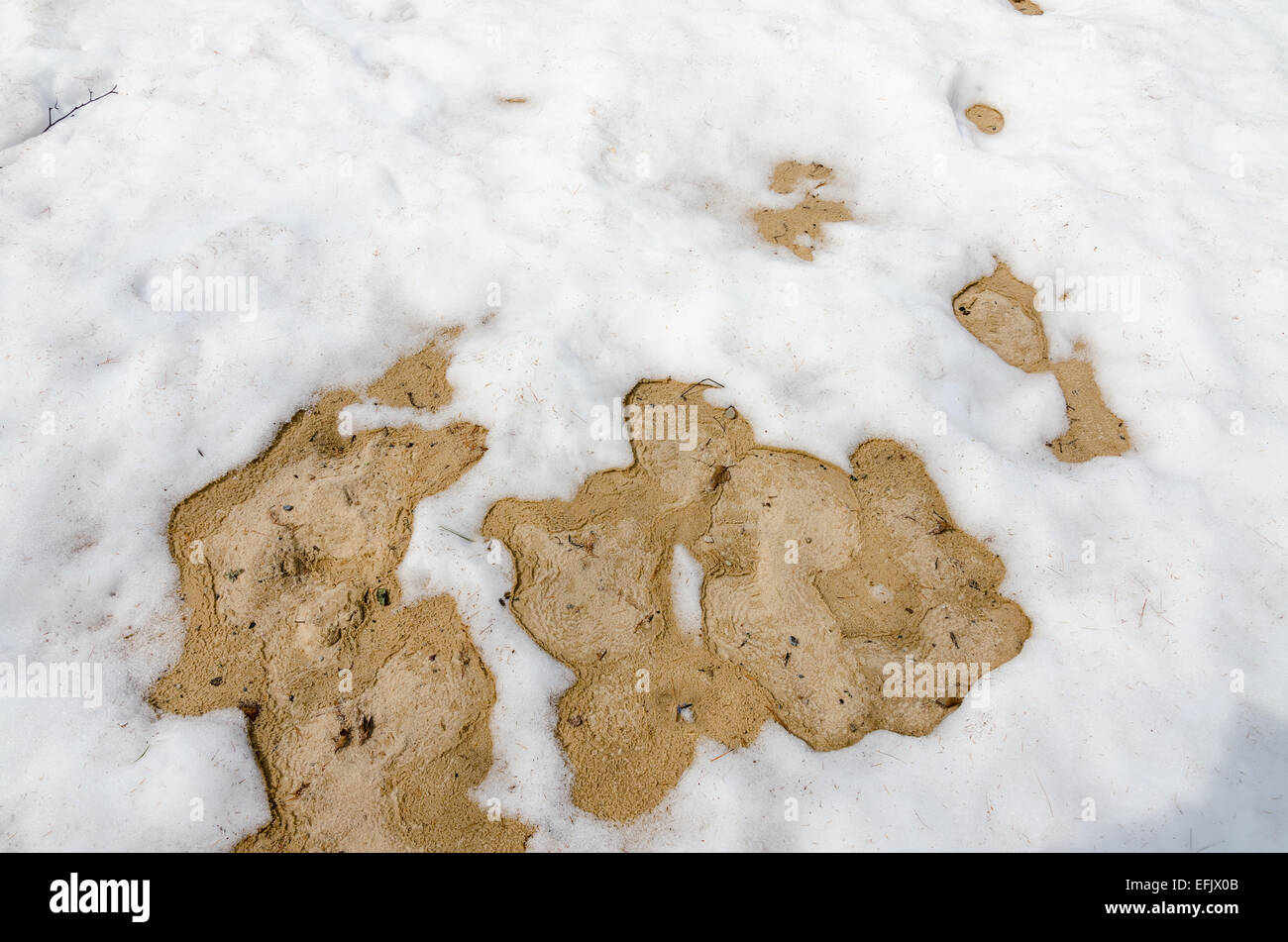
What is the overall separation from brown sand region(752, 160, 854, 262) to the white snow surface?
0.14 m

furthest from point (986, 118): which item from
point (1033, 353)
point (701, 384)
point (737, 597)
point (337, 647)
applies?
point (337, 647)

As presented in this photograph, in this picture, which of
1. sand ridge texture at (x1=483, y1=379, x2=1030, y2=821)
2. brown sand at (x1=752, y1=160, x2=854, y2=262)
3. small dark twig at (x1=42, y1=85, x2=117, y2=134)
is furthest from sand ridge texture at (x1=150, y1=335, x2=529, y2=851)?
small dark twig at (x1=42, y1=85, x2=117, y2=134)

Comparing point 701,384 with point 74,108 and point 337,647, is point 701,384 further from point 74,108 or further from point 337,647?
point 74,108

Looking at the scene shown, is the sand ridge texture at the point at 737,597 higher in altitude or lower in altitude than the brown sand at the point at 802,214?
lower

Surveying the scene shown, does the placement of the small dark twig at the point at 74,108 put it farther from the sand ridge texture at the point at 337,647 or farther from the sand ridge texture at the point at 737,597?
the sand ridge texture at the point at 737,597

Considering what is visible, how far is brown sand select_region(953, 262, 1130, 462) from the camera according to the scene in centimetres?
445

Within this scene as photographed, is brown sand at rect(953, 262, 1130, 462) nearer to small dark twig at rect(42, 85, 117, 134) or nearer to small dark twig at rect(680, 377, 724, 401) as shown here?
small dark twig at rect(680, 377, 724, 401)

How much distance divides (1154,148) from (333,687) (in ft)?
22.9

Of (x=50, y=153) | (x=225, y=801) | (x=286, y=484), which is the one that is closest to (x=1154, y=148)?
(x=286, y=484)

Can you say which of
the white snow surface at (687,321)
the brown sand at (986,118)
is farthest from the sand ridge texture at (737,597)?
the brown sand at (986,118)

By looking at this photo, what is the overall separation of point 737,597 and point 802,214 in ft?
10.3

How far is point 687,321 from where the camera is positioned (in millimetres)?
4672

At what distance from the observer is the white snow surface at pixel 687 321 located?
11.1 ft

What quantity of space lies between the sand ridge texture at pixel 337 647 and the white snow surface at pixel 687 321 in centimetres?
14
